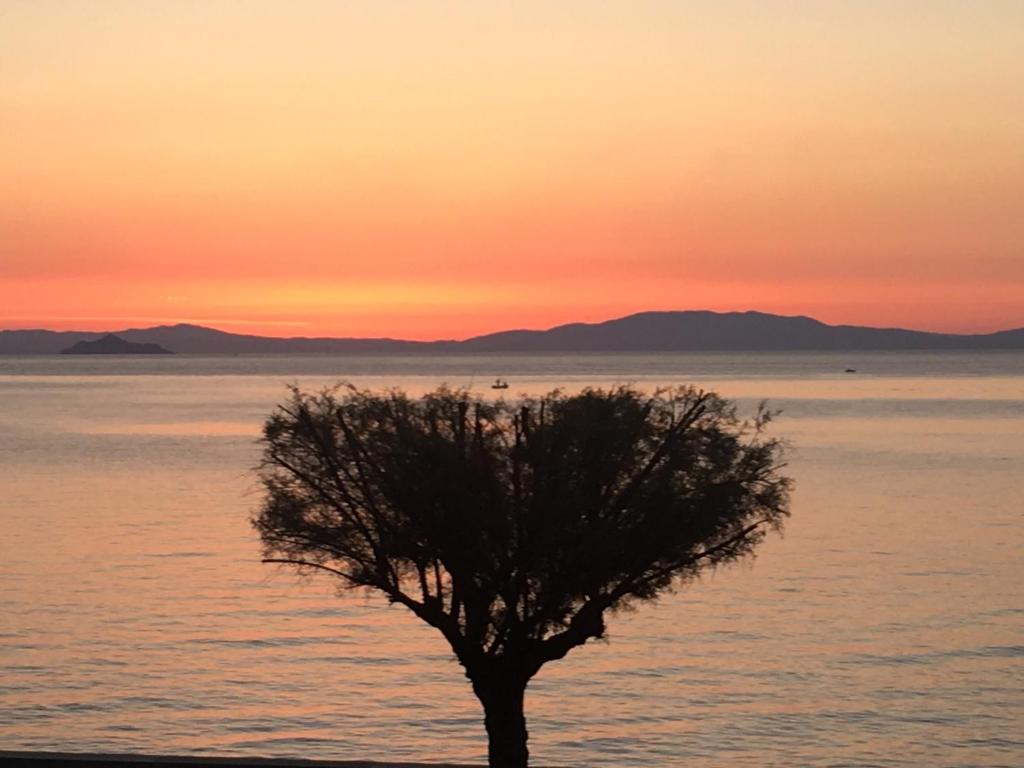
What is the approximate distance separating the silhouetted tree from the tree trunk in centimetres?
2

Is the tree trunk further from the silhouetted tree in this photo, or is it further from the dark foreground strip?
the dark foreground strip

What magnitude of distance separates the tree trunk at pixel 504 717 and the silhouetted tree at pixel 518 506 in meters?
0.02

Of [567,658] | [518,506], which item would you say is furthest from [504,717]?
[567,658]

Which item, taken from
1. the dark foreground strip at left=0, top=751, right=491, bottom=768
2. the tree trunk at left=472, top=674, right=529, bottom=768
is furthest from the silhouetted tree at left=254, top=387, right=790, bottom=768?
the dark foreground strip at left=0, top=751, right=491, bottom=768

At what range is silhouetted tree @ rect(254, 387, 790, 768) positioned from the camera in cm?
2497

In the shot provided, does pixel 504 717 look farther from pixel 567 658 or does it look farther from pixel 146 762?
pixel 567 658

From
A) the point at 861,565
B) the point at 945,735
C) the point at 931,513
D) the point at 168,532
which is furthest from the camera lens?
the point at 931,513

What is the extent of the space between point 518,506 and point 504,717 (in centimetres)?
332

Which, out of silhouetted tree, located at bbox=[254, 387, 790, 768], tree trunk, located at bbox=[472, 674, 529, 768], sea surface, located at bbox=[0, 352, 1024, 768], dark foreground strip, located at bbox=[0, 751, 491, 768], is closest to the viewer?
silhouetted tree, located at bbox=[254, 387, 790, 768]

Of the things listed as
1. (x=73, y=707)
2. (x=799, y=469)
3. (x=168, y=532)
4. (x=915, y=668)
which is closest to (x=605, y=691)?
(x=915, y=668)

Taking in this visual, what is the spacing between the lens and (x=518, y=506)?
24953 millimetres

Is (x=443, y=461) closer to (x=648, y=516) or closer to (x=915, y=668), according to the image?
(x=648, y=516)

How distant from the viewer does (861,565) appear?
205ft

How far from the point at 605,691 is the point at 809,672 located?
231 inches
